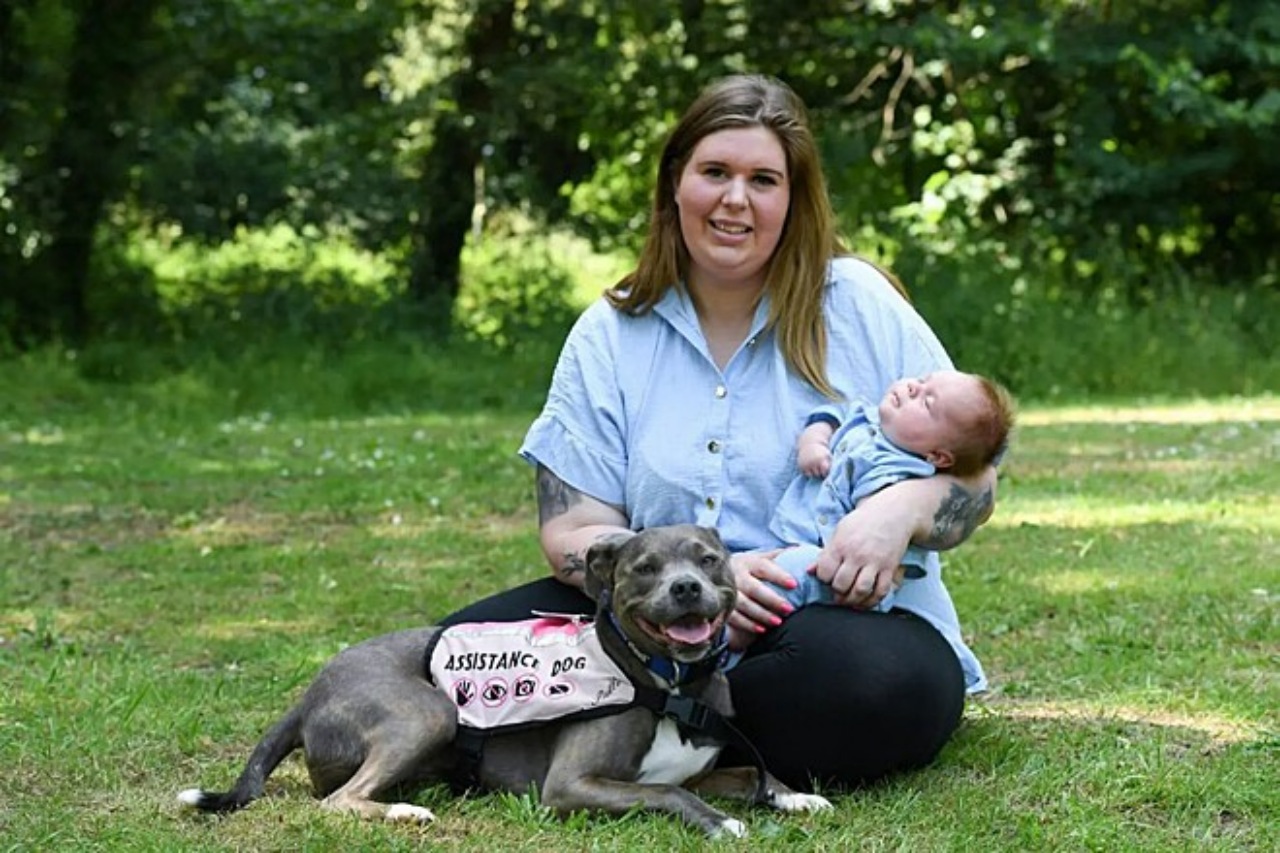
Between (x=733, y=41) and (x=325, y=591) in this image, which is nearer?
(x=325, y=591)

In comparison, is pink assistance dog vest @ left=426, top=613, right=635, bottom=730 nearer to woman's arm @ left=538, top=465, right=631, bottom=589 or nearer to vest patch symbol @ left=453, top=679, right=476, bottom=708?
vest patch symbol @ left=453, top=679, right=476, bottom=708

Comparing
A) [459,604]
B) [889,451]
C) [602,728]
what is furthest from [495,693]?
[459,604]

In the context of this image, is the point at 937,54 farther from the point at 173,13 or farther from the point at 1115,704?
the point at 1115,704

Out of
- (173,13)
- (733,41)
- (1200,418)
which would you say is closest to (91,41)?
(173,13)

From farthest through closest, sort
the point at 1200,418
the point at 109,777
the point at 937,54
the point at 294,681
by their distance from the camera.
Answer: the point at 937,54 < the point at 1200,418 < the point at 294,681 < the point at 109,777

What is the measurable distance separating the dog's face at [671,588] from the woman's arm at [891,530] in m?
0.27

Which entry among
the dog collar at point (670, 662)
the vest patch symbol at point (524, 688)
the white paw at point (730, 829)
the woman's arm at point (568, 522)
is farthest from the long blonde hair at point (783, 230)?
the white paw at point (730, 829)

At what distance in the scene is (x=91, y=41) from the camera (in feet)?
56.4

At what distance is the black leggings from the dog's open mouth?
0.29m

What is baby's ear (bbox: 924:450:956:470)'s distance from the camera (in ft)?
13.8

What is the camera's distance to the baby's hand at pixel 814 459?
13.9 feet

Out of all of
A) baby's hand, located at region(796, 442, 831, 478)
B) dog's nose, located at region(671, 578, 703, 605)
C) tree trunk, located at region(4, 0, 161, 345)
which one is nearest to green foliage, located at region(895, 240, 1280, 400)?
tree trunk, located at region(4, 0, 161, 345)

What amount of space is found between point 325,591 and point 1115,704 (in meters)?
3.11

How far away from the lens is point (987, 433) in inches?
165
